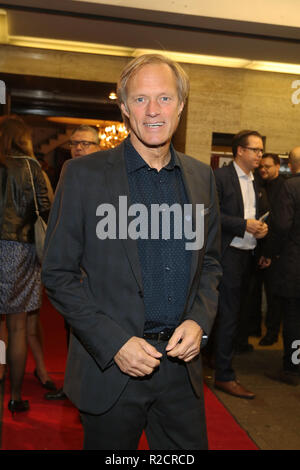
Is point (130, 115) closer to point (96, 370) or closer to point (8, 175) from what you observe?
point (96, 370)

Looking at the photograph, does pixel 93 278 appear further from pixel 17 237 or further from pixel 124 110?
pixel 17 237

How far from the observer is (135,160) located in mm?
1596

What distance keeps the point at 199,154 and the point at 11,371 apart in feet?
11.7

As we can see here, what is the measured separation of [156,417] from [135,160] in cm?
85

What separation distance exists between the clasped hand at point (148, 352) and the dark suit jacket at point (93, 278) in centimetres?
→ 3

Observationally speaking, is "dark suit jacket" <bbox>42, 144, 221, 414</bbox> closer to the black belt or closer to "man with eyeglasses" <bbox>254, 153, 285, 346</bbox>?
the black belt

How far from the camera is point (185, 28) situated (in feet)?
12.2

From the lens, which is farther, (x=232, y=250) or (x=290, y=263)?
(x=290, y=263)

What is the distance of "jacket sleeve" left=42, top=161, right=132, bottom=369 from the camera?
142 cm

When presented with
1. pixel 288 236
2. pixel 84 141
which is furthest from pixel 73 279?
pixel 288 236

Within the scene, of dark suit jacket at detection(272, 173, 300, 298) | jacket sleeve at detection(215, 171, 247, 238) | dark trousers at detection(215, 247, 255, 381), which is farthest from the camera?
dark suit jacket at detection(272, 173, 300, 298)

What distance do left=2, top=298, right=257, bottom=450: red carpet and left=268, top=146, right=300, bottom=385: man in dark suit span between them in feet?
2.63

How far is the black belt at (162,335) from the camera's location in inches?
59.4

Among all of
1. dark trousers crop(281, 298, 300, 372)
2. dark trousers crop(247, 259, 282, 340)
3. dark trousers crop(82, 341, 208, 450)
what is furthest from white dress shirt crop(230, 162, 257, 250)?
dark trousers crop(82, 341, 208, 450)
